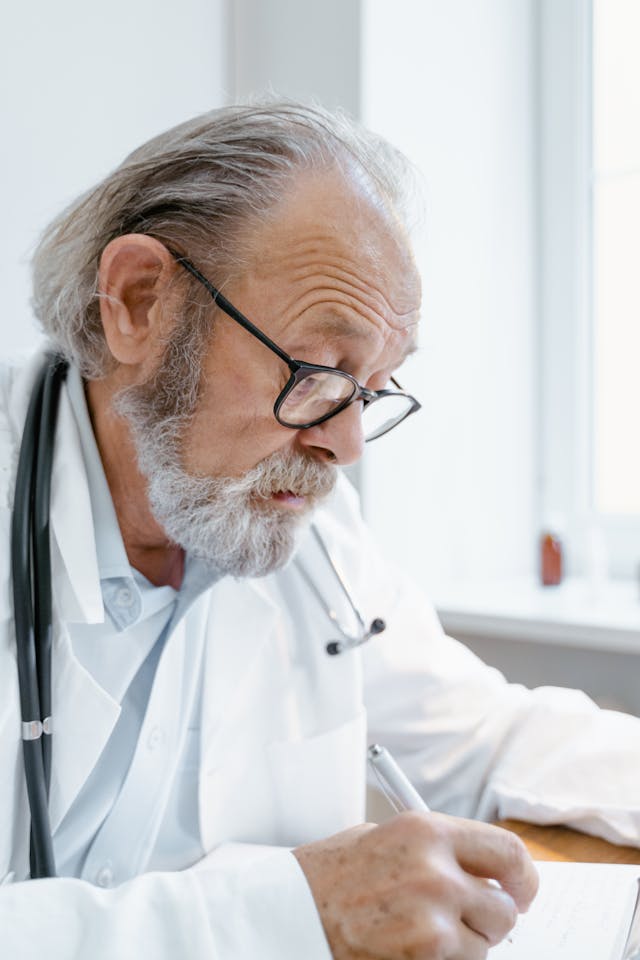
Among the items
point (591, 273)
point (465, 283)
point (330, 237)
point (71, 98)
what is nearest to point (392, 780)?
point (330, 237)

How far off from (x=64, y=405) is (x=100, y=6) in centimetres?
74

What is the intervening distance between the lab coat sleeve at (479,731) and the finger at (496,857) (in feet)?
1.22

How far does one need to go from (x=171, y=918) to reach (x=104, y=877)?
0.32m

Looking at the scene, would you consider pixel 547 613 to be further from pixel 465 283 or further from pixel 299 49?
pixel 299 49

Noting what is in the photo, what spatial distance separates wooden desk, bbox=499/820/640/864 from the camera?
996mm

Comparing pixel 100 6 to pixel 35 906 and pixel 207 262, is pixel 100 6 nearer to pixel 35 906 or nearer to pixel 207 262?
pixel 207 262

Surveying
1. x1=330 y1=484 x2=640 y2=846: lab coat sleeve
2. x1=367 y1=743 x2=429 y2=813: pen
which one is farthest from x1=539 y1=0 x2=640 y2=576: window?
x1=367 y1=743 x2=429 y2=813: pen

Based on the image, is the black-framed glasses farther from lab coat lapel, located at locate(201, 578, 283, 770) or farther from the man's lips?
lab coat lapel, located at locate(201, 578, 283, 770)

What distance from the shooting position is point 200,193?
977 mm

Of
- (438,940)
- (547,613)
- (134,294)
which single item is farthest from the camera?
(547,613)

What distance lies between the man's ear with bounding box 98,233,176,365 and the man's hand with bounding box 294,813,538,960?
566 millimetres

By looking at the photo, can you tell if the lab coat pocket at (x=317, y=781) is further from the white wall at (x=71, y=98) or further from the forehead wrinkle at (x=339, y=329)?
the white wall at (x=71, y=98)

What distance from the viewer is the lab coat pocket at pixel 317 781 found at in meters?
1.11

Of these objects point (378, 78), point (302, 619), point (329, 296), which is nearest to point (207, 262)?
point (329, 296)
